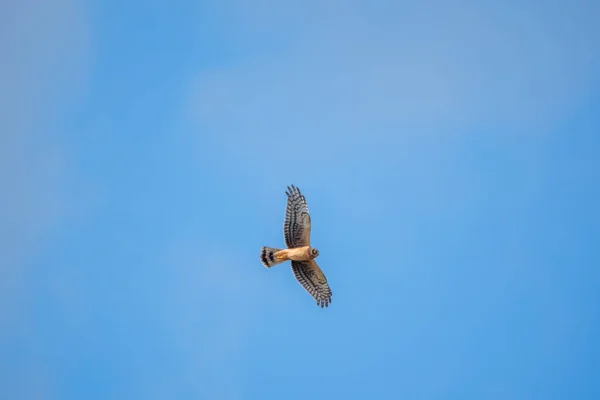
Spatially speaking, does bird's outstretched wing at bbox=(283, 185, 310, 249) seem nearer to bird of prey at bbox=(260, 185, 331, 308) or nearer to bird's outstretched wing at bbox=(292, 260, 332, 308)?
bird of prey at bbox=(260, 185, 331, 308)

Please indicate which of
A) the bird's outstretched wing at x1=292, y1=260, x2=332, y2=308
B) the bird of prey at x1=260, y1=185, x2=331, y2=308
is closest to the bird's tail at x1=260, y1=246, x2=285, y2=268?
the bird of prey at x1=260, y1=185, x2=331, y2=308

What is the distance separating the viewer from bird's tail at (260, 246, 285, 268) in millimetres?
31688

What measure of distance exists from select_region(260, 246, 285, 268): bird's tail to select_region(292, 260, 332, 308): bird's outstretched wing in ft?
3.67

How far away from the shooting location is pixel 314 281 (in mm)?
32875

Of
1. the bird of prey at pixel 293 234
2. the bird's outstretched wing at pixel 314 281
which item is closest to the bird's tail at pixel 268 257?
the bird of prey at pixel 293 234

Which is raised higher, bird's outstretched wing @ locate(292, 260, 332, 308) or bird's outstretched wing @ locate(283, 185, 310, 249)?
bird's outstretched wing @ locate(283, 185, 310, 249)

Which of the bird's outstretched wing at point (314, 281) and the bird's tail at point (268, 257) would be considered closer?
the bird's tail at point (268, 257)

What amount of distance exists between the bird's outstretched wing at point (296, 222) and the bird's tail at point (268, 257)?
0.72m

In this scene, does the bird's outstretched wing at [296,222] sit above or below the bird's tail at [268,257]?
above

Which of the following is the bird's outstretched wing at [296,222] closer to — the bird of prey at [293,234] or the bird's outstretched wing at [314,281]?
the bird of prey at [293,234]

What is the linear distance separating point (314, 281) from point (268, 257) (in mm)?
2599

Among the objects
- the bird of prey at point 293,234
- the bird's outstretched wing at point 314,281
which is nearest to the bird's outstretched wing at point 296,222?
the bird of prey at point 293,234

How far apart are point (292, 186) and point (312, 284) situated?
4.62 metres

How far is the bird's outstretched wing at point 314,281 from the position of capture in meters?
32.6
